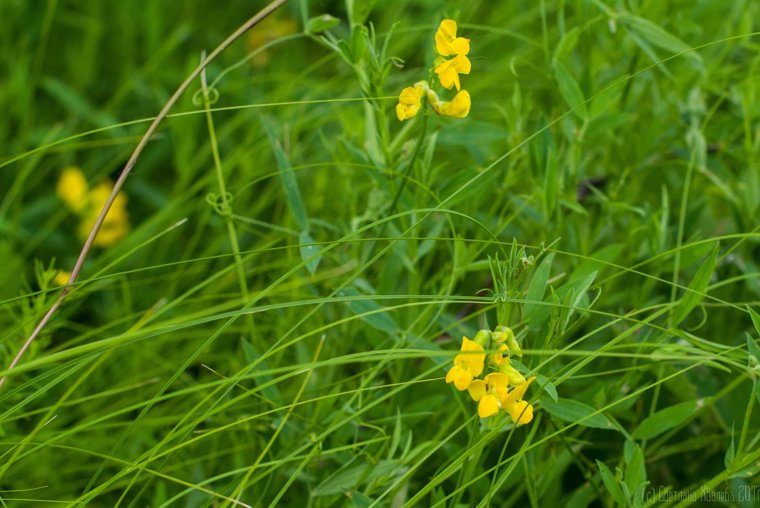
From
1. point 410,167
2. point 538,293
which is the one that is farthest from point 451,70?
point 538,293

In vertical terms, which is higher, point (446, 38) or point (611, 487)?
point (446, 38)

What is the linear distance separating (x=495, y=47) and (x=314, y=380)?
38.8 inches

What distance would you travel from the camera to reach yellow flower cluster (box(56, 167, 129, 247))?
1.63m

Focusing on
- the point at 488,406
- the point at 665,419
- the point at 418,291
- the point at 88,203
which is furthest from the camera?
the point at 88,203

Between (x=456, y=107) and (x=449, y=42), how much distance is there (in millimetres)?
64

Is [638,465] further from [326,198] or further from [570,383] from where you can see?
[326,198]

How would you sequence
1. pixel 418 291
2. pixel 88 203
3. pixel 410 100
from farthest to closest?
pixel 88 203
pixel 418 291
pixel 410 100

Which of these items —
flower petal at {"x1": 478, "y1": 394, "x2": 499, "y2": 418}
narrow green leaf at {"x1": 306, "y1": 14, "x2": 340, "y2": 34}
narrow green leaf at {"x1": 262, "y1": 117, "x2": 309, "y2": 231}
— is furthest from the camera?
narrow green leaf at {"x1": 262, "y1": 117, "x2": 309, "y2": 231}

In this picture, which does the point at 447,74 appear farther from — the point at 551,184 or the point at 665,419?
the point at 665,419

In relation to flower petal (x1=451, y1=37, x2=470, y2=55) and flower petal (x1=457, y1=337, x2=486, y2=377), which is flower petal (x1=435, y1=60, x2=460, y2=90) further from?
flower petal (x1=457, y1=337, x2=486, y2=377)

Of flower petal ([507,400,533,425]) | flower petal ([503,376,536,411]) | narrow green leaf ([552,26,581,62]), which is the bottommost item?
flower petal ([507,400,533,425])

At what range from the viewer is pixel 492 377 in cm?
75

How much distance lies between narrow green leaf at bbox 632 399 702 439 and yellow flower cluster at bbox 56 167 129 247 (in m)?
1.05

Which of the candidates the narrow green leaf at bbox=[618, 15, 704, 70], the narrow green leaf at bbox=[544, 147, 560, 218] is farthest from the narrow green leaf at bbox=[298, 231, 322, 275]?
the narrow green leaf at bbox=[618, 15, 704, 70]
